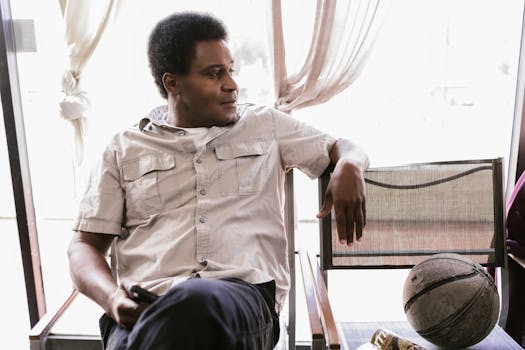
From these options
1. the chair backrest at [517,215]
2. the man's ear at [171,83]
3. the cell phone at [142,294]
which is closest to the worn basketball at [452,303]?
the chair backrest at [517,215]

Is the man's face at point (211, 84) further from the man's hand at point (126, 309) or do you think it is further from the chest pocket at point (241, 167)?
the man's hand at point (126, 309)

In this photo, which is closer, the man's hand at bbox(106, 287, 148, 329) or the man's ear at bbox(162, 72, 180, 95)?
the man's hand at bbox(106, 287, 148, 329)

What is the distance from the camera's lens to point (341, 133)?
89.0 inches

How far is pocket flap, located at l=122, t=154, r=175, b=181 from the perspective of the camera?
1588 mm

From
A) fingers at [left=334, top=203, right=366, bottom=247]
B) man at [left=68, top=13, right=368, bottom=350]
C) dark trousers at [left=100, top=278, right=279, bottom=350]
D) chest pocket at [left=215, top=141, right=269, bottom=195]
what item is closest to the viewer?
dark trousers at [left=100, top=278, right=279, bottom=350]

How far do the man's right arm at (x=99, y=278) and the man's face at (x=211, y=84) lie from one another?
500 millimetres

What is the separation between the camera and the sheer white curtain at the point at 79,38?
6.46 ft

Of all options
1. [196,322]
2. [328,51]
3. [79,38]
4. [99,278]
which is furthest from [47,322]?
[328,51]

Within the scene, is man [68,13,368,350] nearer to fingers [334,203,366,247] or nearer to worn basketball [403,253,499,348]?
fingers [334,203,366,247]

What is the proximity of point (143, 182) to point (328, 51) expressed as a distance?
0.85 metres

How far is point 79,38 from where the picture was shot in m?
1.99

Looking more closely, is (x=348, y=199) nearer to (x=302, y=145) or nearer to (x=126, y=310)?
(x=302, y=145)

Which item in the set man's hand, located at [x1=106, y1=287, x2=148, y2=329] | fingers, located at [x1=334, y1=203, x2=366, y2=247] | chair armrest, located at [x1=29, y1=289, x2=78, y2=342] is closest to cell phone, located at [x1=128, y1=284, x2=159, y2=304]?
man's hand, located at [x1=106, y1=287, x2=148, y2=329]

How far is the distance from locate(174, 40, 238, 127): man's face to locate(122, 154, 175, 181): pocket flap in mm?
176
